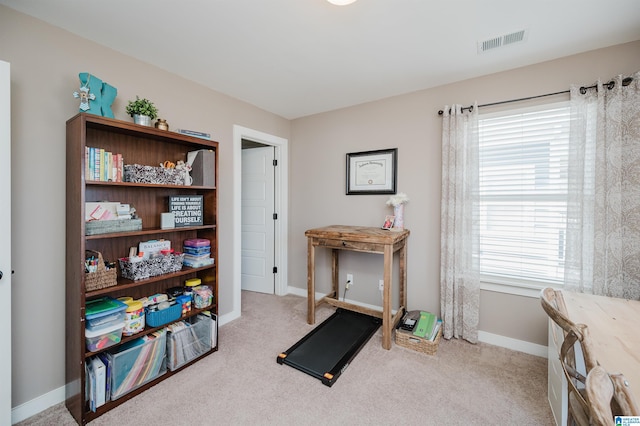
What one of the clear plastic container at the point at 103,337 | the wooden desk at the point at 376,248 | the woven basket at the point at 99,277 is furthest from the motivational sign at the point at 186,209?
the wooden desk at the point at 376,248

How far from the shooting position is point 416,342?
2.37m

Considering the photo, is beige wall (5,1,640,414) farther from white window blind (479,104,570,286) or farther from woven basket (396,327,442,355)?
woven basket (396,327,442,355)

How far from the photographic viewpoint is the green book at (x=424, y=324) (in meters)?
2.41

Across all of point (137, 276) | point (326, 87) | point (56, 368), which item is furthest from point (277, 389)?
point (326, 87)

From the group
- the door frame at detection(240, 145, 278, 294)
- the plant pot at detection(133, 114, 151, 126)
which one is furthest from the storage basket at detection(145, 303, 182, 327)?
the door frame at detection(240, 145, 278, 294)

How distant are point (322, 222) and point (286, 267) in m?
0.86

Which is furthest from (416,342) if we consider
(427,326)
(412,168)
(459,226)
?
(412,168)

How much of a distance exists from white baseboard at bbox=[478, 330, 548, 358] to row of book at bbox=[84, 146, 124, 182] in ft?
10.7

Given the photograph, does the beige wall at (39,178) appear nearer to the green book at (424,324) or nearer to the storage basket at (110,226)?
the storage basket at (110,226)

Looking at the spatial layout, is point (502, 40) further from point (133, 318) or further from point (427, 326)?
point (133, 318)

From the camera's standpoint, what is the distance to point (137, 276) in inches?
76.4

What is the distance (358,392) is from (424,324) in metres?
0.97

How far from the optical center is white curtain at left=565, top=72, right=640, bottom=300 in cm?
191

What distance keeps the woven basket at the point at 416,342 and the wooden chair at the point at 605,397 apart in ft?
5.38
